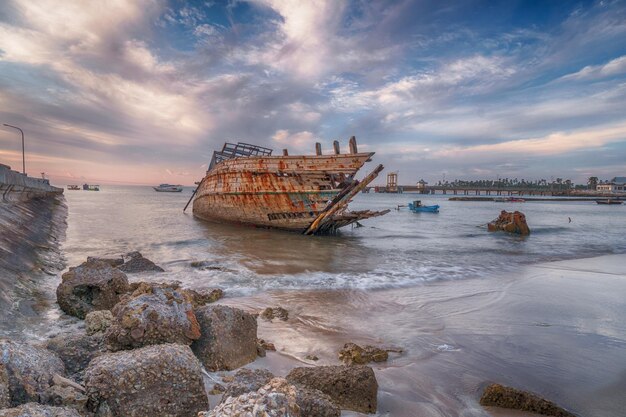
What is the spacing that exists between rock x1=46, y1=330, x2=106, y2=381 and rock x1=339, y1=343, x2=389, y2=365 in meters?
2.57

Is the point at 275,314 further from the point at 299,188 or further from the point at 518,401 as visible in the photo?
the point at 299,188

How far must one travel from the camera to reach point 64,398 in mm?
2221

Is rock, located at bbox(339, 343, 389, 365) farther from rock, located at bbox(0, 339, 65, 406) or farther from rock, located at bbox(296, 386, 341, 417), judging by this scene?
rock, located at bbox(0, 339, 65, 406)

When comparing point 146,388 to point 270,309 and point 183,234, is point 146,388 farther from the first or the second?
point 183,234

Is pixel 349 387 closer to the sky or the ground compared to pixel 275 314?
closer to the sky

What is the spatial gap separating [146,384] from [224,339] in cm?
120

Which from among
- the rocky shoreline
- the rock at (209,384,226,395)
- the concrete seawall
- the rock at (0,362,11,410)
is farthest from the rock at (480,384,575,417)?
the concrete seawall

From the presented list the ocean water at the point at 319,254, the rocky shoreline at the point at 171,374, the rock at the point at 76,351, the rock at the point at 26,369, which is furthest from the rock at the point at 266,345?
the ocean water at the point at 319,254

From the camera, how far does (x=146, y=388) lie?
8.05 ft

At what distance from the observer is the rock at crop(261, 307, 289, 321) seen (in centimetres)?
562

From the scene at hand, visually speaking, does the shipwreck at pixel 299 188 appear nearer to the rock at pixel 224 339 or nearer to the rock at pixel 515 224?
the rock at pixel 515 224

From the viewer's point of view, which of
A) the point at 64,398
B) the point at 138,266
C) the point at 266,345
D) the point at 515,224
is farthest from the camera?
the point at 515,224

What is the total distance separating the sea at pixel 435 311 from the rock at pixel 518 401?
0.14 metres

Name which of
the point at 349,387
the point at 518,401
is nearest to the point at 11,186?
the point at 349,387
